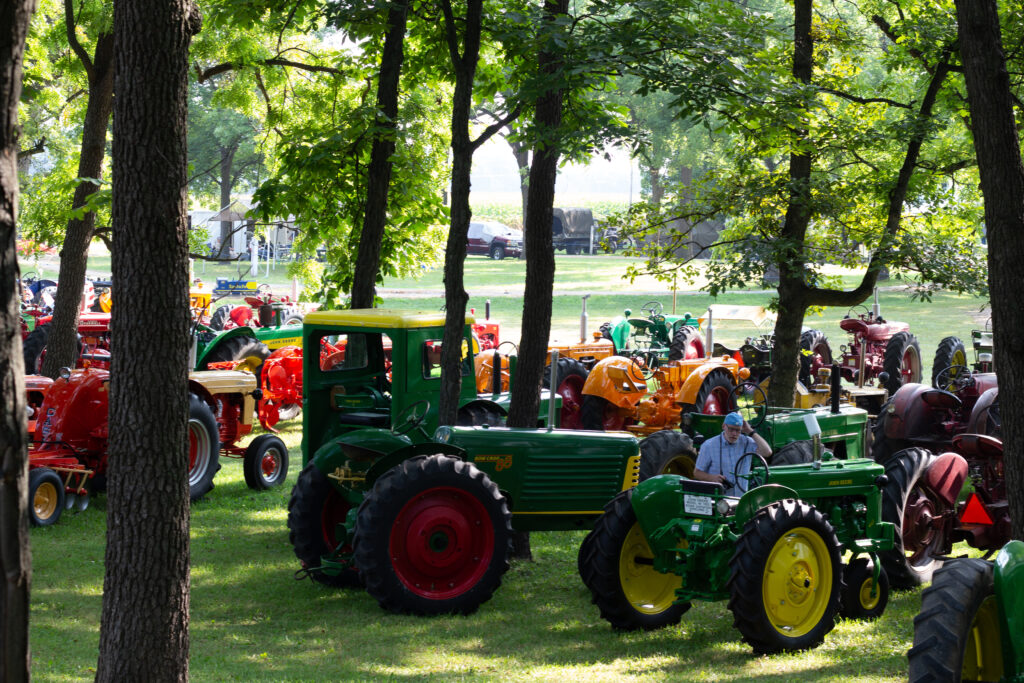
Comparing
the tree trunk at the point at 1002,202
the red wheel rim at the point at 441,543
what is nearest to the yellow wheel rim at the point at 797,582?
the tree trunk at the point at 1002,202

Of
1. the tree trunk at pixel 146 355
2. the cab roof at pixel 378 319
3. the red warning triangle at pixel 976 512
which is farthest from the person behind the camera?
the cab roof at pixel 378 319

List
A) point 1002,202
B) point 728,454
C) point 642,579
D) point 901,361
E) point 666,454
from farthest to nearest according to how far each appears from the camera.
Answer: point 901,361 → point 666,454 → point 728,454 → point 642,579 → point 1002,202

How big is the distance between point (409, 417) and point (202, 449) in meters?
3.48

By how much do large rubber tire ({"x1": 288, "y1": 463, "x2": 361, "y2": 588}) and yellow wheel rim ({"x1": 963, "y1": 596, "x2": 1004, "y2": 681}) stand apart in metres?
5.36

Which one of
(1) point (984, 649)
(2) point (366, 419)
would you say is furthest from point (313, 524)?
(1) point (984, 649)

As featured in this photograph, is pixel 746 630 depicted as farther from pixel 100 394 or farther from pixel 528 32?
pixel 100 394

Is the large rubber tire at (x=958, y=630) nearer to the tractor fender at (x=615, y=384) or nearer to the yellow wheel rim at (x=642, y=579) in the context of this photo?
the yellow wheel rim at (x=642, y=579)

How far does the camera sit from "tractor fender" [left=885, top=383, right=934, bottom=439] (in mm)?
12703

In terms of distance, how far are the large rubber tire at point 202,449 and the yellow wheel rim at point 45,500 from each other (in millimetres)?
1592

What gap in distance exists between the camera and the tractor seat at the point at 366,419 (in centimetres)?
1106

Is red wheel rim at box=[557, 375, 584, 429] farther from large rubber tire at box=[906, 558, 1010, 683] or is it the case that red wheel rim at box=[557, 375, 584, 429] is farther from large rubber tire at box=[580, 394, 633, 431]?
large rubber tire at box=[906, 558, 1010, 683]

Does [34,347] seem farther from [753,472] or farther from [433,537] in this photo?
[753,472]

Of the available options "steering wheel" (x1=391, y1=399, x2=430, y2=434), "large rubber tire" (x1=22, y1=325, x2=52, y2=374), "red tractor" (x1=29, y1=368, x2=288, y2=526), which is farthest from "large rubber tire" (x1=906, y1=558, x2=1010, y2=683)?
"large rubber tire" (x1=22, y1=325, x2=52, y2=374)

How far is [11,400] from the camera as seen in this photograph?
418 centimetres
